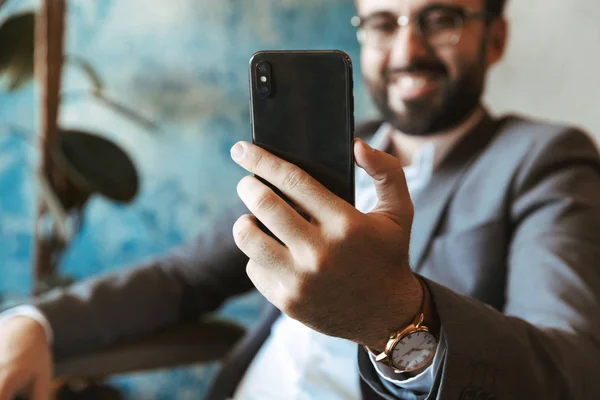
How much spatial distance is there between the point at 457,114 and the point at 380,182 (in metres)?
0.57

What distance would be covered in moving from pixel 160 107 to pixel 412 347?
3.72 ft

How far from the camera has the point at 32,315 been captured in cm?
83

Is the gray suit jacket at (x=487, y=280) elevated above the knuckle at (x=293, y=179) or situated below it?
below

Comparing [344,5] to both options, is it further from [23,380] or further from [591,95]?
[23,380]

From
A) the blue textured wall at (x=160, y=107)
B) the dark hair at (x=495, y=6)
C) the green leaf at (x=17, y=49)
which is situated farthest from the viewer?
the blue textured wall at (x=160, y=107)

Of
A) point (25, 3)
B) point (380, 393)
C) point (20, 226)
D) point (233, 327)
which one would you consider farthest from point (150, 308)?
point (25, 3)

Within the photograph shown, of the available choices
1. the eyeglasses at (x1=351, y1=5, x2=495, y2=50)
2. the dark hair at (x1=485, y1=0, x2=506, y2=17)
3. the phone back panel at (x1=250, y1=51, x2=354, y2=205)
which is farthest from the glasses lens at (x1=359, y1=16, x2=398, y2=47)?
the phone back panel at (x1=250, y1=51, x2=354, y2=205)

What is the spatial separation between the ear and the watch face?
661 millimetres

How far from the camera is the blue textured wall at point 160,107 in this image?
1.38 meters

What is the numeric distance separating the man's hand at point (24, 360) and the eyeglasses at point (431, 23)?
0.68 m

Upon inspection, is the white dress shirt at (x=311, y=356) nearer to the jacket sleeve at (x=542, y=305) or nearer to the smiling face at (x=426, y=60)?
the smiling face at (x=426, y=60)

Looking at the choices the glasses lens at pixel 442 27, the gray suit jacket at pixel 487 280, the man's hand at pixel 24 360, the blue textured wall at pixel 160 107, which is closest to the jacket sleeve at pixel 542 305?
the gray suit jacket at pixel 487 280

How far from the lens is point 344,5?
4.74ft

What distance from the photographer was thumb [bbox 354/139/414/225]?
400mm
